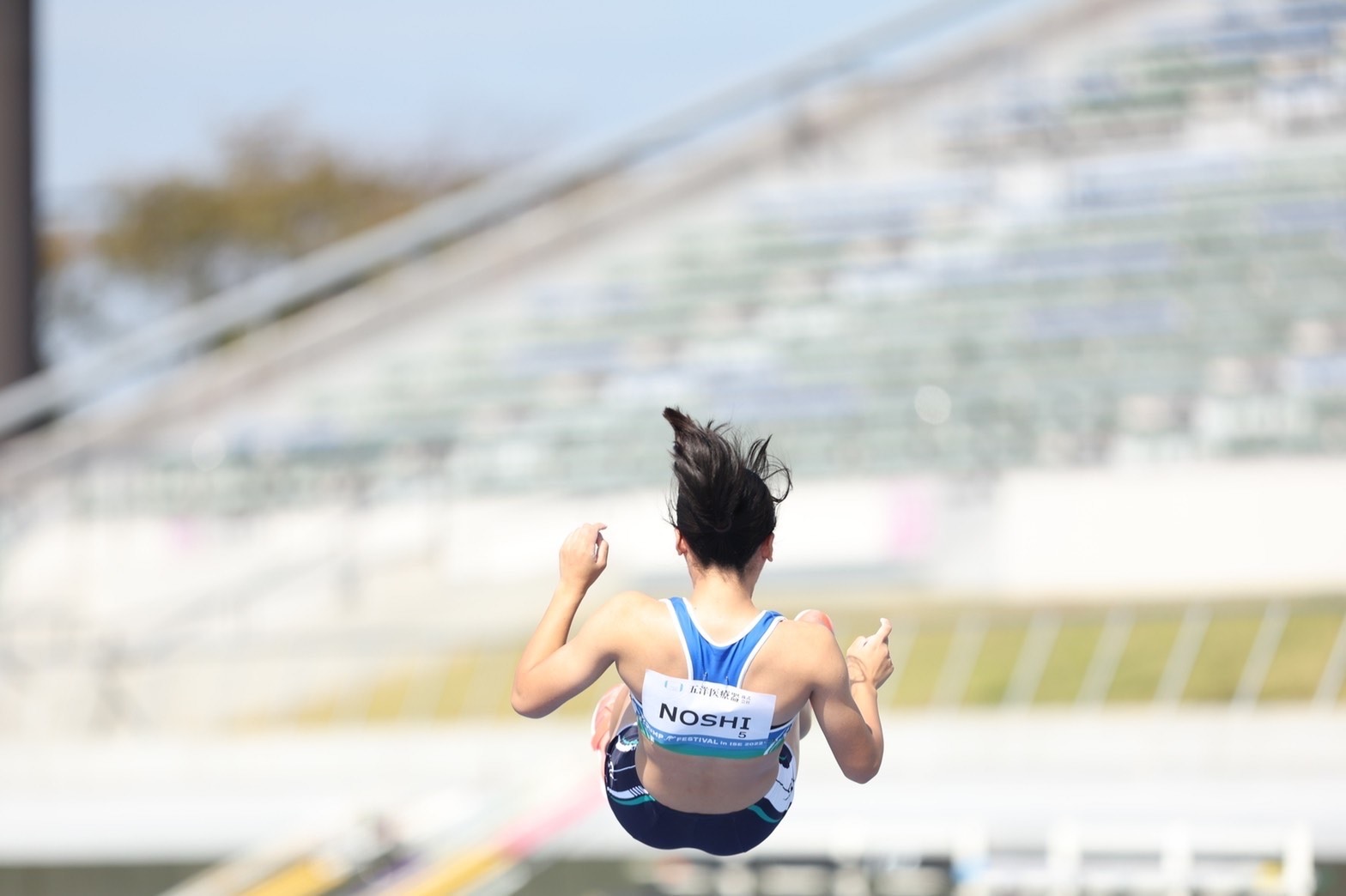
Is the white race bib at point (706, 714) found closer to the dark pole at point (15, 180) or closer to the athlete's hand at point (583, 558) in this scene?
the athlete's hand at point (583, 558)

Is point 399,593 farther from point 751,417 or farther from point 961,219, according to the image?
point 961,219

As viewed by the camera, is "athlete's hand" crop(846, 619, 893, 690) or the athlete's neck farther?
"athlete's hand" crop(846, 619, 893, 690)

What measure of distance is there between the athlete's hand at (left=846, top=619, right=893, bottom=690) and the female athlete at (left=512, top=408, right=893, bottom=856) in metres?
0.05

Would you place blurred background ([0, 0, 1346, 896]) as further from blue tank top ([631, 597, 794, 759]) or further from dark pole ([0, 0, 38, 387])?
blue tank top ([631, 597, 794, 759])

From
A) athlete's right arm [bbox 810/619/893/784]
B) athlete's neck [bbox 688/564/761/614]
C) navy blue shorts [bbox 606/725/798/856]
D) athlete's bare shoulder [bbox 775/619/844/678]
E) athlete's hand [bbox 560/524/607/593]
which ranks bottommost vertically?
navy blue shorts [bbox 606/725/798/856]

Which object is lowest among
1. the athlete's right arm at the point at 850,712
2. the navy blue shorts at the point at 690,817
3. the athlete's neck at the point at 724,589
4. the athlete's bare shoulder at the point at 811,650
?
the navy blue shorts at the point at 690,817

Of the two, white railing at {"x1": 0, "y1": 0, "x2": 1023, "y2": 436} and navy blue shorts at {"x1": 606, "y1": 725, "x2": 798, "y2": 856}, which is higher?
white railing at {"x1": 0, "y1": 0, "x2": 1023, "y2": 436}

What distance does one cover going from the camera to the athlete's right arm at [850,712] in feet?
9.78

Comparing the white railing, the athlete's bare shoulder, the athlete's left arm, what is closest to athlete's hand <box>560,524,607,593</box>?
the athlete's left arm

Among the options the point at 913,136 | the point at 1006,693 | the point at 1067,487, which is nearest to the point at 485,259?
the point at 913,136

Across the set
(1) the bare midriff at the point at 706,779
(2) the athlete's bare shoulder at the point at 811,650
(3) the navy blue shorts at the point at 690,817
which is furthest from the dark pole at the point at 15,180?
(2) the athlete's bare shoulder at the point at 811,650

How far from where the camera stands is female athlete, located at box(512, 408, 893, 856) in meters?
2.97

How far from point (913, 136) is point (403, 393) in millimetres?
5565

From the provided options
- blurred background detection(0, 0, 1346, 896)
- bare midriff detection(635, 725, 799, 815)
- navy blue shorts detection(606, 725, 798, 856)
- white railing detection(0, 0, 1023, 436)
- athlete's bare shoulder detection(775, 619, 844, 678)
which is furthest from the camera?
white railing detection(0, 0, 1023, 436)
